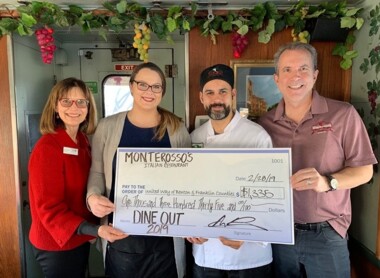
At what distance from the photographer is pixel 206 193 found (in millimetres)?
1482

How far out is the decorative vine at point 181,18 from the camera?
193 cm

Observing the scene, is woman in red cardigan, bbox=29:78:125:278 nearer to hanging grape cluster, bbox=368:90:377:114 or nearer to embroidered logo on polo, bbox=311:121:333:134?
embroidered logo on polo, bbox=311:121:333:134

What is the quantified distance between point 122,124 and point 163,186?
17.0 inches

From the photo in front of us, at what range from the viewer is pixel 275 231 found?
4.63 feet

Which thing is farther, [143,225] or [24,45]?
[24,45]

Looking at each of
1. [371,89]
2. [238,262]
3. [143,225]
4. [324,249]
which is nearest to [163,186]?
[143,225]

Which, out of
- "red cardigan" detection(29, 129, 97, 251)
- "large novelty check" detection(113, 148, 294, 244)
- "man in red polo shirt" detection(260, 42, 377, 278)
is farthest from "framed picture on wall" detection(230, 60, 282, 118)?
"red cardigan" detection(29, 129, 97, 251)

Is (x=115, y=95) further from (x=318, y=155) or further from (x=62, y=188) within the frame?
(x=318, y=155)

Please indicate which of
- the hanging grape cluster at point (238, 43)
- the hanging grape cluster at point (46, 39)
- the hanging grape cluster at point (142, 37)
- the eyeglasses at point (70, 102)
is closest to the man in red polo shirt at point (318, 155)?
the hanging grape cluster at point (238, 43)

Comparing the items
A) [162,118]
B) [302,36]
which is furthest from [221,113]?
[302,36]

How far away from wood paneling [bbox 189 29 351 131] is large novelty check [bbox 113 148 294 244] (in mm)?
864

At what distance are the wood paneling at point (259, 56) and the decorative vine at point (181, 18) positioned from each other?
3.0 inches

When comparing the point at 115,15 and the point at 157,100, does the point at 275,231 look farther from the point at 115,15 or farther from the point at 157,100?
the point at 115,15

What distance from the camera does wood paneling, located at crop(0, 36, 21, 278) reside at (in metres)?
2.21
